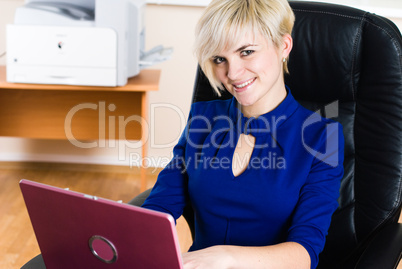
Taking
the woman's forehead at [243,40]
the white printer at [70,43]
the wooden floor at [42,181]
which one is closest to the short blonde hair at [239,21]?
the woman's forehead at [243,40]

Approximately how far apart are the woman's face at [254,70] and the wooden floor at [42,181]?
137 centimetres

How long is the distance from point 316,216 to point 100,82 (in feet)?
5.21

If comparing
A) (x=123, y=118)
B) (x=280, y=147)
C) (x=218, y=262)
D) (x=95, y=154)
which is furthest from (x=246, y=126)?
(x=95, y=154)

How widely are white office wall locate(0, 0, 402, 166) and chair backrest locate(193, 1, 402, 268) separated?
179cm

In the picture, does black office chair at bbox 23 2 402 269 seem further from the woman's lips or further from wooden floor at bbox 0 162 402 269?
wooden floor at bbox 0 162 402 269

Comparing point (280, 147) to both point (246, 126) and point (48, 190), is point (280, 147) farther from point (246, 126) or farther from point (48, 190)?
point (48, 190)

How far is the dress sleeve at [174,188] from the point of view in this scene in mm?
1350

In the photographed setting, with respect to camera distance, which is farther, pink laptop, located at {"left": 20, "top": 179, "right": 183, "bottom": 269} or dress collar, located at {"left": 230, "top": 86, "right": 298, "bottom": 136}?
dress collar, located at {"left": 230, "top": 86, "right": 298, "bottom": 136}

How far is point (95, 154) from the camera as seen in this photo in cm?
339

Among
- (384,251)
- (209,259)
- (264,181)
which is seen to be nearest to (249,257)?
(209,259)

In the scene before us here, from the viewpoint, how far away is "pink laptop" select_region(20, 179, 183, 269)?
2.60 feet

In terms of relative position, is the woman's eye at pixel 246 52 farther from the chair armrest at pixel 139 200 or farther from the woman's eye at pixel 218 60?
the chair armrest at pixel 139 200

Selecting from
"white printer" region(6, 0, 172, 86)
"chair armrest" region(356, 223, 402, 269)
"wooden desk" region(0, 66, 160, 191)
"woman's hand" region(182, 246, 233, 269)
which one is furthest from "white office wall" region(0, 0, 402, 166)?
"woman's hand" region(182, 246, 233, 269)

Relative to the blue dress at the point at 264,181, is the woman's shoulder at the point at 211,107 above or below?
above
